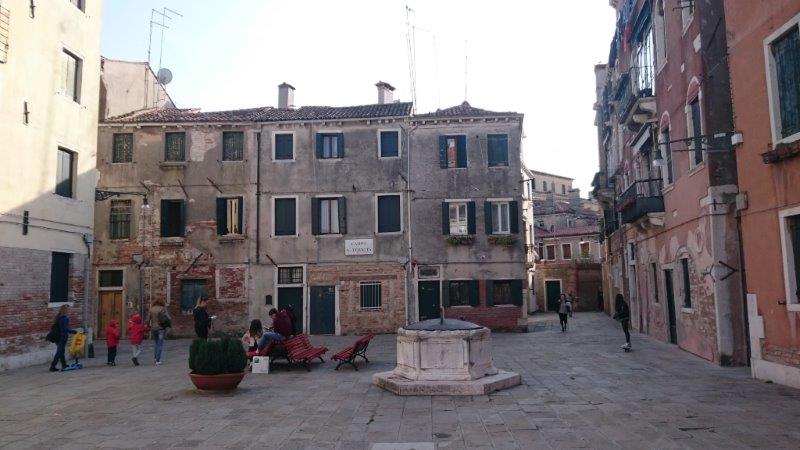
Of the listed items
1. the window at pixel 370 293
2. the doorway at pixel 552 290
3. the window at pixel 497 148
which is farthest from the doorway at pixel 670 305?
the doorway at pixel 552 290

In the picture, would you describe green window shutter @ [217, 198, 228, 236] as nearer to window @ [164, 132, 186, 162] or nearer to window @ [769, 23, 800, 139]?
window @ [164, 132, 186, 162]

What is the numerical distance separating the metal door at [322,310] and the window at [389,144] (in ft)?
20.0

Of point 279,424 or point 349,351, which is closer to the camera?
point 279,424

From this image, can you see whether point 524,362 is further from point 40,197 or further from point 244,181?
point 244,181

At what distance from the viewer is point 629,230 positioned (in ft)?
75.5

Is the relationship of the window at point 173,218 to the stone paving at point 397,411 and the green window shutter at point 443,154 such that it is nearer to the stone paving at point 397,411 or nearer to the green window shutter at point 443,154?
the green window shutter at point 443,154

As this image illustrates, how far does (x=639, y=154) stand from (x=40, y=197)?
61.4ft

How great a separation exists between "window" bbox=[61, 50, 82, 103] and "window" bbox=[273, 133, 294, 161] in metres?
8.52

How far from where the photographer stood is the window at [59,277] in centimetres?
1562

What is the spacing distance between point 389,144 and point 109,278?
12958 millimetres

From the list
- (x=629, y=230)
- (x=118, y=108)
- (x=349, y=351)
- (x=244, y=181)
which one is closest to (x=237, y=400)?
(x=349, y=351)

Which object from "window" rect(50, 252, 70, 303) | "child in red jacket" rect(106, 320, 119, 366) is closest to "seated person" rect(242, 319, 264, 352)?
"child in red jacket" rect(106, 320, 119, 366)

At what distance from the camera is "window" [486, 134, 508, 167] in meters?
24.2

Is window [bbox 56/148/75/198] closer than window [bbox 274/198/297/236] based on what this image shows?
Yes
